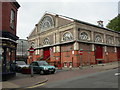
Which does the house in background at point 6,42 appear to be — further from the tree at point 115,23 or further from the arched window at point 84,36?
the tree at point 115,23

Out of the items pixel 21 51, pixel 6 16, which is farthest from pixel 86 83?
pixel 21 51

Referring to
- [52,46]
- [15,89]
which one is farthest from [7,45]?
[52,46]

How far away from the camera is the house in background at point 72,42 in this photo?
90.4 feet

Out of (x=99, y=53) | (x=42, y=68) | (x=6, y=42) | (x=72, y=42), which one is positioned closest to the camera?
(x=6, y=42)

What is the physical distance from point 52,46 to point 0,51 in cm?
2045

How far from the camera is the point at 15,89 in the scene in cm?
885

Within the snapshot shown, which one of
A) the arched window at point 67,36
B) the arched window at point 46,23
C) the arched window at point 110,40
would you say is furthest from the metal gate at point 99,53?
the arched window at point 46,23

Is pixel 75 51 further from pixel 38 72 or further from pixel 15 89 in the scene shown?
pixel 15 89

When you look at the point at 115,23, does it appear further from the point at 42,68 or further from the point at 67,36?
the point at 42,68

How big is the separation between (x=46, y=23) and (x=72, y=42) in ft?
36.7

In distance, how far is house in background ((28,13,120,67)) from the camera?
27.5 m

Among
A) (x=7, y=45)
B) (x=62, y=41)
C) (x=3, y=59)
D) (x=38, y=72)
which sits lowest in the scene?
(x=38, y=72)

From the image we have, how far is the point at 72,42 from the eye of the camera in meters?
27.7

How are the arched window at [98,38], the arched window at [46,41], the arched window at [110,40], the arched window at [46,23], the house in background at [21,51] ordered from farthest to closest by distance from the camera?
1. the house in background at [21,51]
2. the arched window at [110,40]
3. the arched window at [46,41]
4. the arched window at [46,23]
5. the arched window at [98,38]
